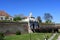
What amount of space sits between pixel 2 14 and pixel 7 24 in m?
24.8

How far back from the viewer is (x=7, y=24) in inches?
1486

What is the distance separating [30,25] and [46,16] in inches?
1850

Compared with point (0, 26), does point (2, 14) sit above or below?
above

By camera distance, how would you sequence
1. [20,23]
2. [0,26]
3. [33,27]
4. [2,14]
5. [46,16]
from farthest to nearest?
[46,16], [2,14], [33,27], [20,23], [0,26]

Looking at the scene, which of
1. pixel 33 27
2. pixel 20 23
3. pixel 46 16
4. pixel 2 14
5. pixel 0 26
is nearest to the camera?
pixel 0 26

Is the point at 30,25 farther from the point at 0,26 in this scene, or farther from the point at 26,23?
the point at 0,26

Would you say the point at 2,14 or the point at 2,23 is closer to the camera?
the point at 2,23

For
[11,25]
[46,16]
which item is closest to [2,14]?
[11,25]

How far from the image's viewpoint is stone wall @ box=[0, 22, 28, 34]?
122 feet

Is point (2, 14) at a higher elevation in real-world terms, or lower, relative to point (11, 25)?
higher

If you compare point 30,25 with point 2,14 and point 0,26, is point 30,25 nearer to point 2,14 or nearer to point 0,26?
point 0,26

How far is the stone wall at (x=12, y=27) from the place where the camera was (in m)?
37.1

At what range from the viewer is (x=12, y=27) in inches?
1500

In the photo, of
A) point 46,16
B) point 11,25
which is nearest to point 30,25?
point 11,25
